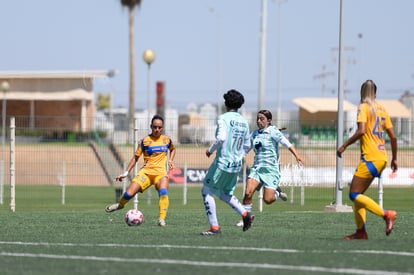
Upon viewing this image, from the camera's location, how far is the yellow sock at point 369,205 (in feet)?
42.4

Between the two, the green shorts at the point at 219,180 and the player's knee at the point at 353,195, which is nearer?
the player's knee at the point at 353,195

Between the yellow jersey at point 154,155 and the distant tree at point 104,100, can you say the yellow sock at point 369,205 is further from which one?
the distant tree at point 104,100

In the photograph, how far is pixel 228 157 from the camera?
46.1 feet

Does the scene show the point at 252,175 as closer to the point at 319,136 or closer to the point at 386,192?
the point at 319,136

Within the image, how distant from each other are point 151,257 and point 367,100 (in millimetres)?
3527

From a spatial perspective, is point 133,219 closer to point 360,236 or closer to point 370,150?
point 360,236

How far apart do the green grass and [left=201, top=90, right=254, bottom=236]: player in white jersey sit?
1.39 feet

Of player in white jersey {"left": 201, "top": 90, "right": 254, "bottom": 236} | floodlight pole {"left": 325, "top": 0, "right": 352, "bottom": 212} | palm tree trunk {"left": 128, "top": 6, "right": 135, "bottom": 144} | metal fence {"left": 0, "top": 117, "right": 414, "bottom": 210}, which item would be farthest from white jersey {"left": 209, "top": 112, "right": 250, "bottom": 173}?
palm tree trunk {"left": 128, "top": 6, "right": 135, "bottom": 144}

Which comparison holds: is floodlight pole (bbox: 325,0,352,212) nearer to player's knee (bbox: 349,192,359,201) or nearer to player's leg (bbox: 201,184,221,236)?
player's leg (bbox: 201,184,221,236)

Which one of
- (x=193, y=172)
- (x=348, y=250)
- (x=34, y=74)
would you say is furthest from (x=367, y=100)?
(x=34, y=74)

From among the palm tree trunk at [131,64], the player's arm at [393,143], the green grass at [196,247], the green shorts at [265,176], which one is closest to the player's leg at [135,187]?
the green grass at [196,247]

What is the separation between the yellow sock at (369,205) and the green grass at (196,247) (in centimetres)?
34

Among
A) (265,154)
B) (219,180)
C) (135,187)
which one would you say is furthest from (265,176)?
(219,180)

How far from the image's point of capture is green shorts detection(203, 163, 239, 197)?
1411 cm
